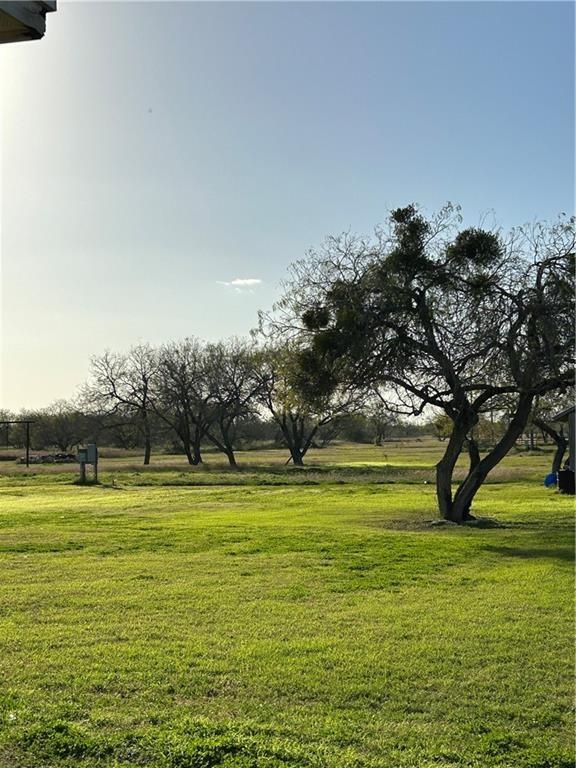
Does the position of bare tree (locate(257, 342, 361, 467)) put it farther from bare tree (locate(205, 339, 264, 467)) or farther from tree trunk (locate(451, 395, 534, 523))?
bare tree (locate(205, 339, 264, 467))

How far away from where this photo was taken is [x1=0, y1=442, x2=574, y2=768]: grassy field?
14.7ft

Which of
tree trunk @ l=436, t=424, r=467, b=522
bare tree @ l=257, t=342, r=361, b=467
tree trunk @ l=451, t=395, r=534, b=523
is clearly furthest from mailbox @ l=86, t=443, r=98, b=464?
tree trunk @ l=451, t=395, r=534, b=523

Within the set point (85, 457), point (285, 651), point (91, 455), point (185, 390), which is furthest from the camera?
point (185, 390)

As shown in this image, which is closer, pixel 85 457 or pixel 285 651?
pixel 285 651

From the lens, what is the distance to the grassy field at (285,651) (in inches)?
177

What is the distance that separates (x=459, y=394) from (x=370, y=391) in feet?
7.17

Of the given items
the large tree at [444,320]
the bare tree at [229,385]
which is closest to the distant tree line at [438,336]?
the large tree at [444,320]

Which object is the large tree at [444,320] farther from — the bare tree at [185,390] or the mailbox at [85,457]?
the bare tree at [185,390]

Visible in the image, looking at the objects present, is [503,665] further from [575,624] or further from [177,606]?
[177,606]

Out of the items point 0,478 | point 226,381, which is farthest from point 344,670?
point 226,381

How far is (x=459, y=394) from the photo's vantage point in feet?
61.2

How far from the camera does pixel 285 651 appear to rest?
6551mm

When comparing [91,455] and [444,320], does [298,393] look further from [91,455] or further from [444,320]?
[91,455]

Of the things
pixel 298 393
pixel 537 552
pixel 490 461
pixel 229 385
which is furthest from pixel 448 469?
pixel 229 385
